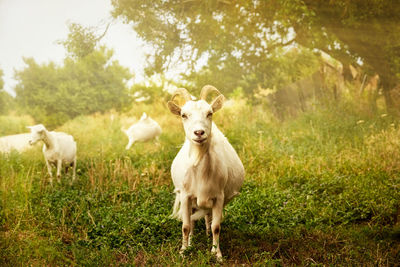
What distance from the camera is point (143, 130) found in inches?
259

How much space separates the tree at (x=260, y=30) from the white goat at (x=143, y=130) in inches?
71.1

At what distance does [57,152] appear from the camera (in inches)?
216

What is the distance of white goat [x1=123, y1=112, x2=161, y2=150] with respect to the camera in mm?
6504

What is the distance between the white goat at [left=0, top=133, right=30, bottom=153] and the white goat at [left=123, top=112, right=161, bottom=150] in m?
1.85

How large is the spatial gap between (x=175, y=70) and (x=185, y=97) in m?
1.84

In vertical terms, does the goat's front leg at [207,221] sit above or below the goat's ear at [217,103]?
below

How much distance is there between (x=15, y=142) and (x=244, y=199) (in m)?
4.56

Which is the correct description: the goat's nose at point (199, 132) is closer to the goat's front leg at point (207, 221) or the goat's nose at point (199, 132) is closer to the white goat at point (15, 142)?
the goat's front leg at point (207, 221)

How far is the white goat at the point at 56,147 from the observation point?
517 centimetres

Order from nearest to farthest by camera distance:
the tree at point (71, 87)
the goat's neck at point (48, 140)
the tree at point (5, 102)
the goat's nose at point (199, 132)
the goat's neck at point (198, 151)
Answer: the goat's nose at point (199, 132) < the goat's neck at point (198, 151) < the goat's neck at point (48, 140) < the tree at point (5, 102) < the tree at point (71, 87)

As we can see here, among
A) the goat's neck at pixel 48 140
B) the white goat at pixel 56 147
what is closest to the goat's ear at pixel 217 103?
the white goat at pixel 56 147

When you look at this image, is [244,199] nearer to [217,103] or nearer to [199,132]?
[217,103]

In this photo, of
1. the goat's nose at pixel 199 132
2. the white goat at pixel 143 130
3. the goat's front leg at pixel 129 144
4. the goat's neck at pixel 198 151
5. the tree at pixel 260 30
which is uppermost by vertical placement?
the tree at pixel 260 30

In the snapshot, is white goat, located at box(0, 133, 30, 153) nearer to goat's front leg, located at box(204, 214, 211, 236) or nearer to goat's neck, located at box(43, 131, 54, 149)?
goat's neck, located at box(43, 131, 54, 149)
